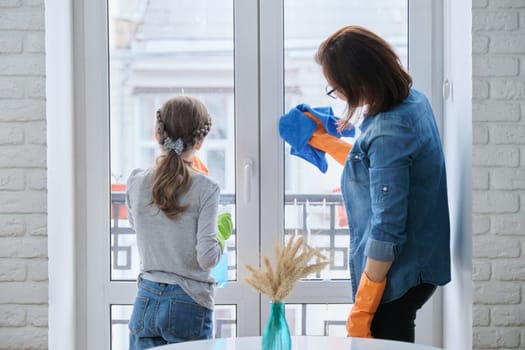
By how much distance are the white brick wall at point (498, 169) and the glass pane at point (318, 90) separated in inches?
18.1

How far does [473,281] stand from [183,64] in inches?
48.2

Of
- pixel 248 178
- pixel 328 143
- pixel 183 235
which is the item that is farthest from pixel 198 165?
pixel 328 143

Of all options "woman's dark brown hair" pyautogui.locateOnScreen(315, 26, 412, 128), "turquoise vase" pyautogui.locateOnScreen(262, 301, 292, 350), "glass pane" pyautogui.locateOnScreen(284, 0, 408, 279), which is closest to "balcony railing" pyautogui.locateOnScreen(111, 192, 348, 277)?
"glass pane" pyautogui.locateOnScreen(284, 0, 408, 279)

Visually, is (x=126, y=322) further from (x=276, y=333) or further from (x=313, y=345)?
(x=276, y=333)

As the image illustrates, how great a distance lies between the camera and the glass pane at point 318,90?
8.43 feet

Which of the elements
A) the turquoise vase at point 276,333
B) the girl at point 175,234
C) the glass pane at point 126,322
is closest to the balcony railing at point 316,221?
the glass pane at point 126,322

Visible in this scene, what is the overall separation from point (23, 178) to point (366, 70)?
1.10m

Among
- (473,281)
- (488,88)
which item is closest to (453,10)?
(488,88)

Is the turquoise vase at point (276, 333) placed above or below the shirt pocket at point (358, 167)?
below

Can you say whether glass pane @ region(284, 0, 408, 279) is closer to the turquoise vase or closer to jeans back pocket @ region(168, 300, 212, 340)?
jeans back pocket @ region(168, 300, 212, 340)

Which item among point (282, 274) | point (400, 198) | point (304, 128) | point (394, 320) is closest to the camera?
point (282, 274)

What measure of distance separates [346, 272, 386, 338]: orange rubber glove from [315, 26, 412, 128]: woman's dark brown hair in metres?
0.48

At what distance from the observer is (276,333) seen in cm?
162

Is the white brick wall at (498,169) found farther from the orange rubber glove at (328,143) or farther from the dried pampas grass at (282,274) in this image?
the dried pampas grass at (282,274)
